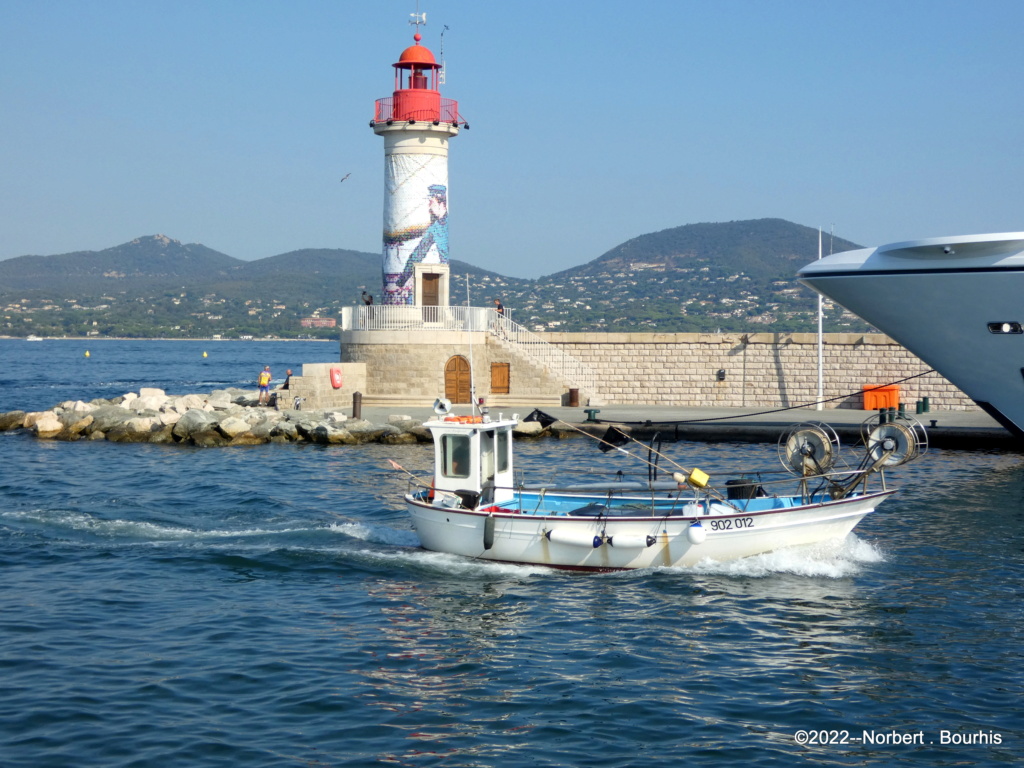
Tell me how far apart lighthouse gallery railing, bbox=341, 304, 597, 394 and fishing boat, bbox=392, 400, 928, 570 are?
16.1 metres

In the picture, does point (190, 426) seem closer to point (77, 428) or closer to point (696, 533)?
point (77, 428)

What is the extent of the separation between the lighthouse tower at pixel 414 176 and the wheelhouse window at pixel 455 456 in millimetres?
17761

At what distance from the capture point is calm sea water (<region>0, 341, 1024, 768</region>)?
385 inches

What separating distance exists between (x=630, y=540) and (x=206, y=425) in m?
17.8

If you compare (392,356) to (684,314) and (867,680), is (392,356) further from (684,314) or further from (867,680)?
(684,314)

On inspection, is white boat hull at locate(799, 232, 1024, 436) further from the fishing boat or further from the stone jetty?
the stone jetty

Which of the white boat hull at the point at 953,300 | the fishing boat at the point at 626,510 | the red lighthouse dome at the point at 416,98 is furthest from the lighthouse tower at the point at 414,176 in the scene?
the fishing boat at the point at 626,510

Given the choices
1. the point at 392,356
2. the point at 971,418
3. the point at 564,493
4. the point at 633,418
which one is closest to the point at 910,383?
the point at 971,418

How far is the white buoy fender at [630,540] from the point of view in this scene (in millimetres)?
15016

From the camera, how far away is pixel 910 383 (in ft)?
104

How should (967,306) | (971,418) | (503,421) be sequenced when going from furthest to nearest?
(971,418) → (967,306) → (503,421)

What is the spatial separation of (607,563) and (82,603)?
7.06 meters

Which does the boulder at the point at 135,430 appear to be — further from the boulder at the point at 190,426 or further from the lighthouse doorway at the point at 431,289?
the lighthouse doorway at the point at 431,289

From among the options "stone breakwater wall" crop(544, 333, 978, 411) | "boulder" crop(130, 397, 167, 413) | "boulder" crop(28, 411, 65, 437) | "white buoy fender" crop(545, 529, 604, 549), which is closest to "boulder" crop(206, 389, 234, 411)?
"boulder" crop(130, 397, 167, 413)
